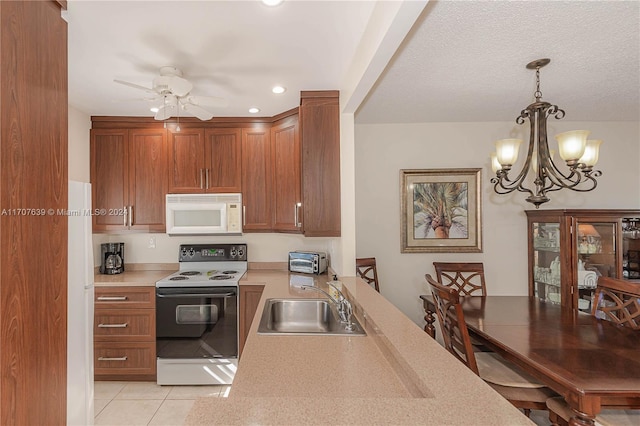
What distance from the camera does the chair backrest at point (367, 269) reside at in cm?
320

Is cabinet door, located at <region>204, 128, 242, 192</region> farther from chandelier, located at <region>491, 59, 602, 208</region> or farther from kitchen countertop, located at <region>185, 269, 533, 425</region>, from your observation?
chandelier, located at <region>491, 59, 602, 208</region>

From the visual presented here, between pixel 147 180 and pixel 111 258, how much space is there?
83cm

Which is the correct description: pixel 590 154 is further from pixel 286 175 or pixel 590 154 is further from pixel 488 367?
pixel 286 175

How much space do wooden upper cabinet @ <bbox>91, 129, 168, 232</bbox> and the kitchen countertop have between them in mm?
1920

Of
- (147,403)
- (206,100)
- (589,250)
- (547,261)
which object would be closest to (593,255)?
(589,250)

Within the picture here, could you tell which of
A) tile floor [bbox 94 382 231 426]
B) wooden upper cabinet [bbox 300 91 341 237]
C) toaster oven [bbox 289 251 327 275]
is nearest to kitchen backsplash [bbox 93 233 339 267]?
toaster oven [bbox 289 251 327 275]

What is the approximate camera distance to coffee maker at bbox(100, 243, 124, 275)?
10.7 feet

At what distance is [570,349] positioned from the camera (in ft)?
5.64

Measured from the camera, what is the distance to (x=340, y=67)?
2.24 m

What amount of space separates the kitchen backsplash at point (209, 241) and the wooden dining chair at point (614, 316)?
7.15ft

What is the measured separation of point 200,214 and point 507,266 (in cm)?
306

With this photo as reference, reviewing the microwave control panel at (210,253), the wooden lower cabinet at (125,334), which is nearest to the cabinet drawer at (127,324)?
the wooden lower cabinet at (125,334)

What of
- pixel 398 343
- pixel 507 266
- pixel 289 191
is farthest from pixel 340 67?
pixel 507 266

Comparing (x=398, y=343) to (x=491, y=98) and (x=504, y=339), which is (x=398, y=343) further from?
(x=491, y=98)
